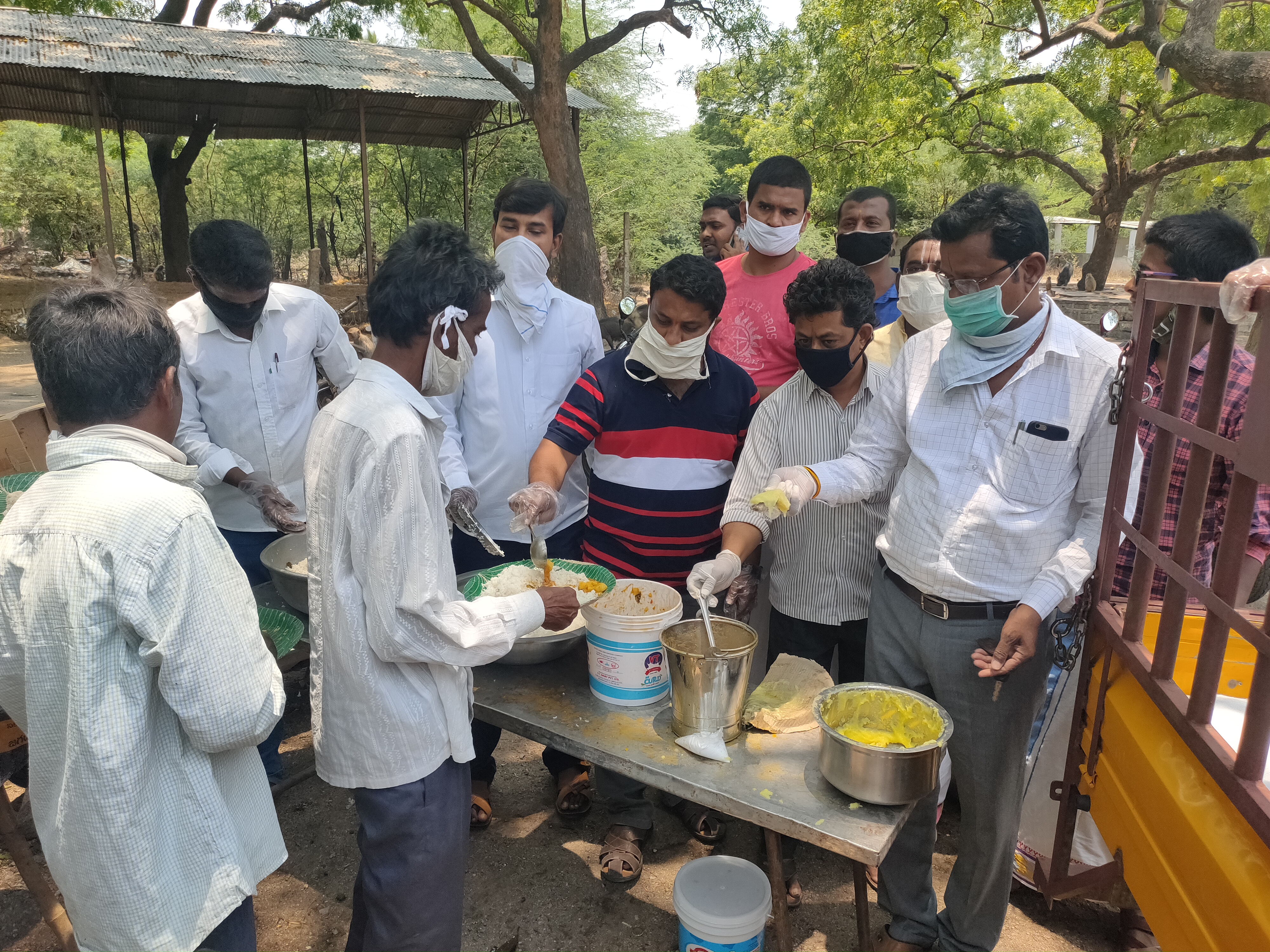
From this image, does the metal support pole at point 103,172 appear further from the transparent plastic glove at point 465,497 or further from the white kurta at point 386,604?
the white kurta at point 386,604

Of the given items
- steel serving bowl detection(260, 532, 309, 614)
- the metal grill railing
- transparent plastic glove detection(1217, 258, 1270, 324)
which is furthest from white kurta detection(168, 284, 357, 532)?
transparent plastic glove detection(1217, 258, 1270, 324)

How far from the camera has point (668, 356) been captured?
270 cm

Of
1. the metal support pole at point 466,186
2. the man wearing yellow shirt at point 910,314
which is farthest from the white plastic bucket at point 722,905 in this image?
the metal support pole at point 466,186

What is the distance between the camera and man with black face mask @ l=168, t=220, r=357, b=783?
3.01m

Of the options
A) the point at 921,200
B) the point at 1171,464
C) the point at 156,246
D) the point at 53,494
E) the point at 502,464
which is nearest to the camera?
the point at 53,494

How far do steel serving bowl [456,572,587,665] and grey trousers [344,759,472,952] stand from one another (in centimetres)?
38

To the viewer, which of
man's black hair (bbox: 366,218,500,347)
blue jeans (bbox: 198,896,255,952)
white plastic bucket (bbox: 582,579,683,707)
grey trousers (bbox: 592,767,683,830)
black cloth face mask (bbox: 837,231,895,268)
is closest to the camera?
blue jeans (bbox: 198,896,255,952)

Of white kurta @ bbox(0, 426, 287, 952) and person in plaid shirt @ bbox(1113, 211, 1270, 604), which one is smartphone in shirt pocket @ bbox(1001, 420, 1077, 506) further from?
white kurta @ bbox(0, 426, 287, 952)

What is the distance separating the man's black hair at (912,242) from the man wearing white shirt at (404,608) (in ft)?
8.23

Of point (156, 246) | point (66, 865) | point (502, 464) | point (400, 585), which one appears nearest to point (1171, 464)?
point (400, 585)

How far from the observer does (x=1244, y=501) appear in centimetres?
145

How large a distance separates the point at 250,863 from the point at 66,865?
330 millimetres

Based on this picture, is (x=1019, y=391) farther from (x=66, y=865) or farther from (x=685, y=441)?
(x=66, y=865)

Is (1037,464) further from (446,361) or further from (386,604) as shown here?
(386,604)
